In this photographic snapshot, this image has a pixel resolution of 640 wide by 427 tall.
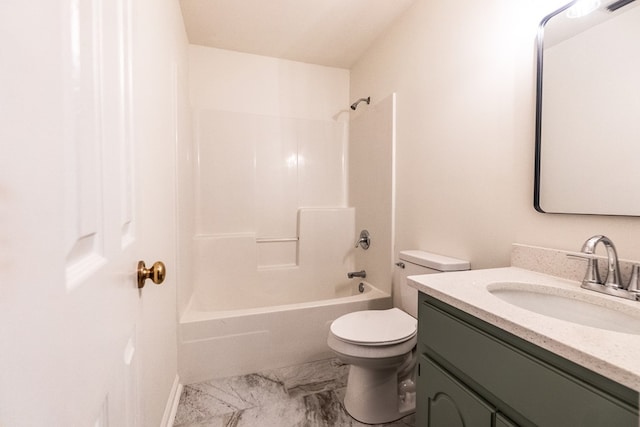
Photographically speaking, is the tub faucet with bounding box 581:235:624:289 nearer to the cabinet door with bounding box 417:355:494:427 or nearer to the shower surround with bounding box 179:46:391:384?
the cabinet door with bounding box 417:355:494:427

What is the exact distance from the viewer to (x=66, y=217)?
0.36 meters

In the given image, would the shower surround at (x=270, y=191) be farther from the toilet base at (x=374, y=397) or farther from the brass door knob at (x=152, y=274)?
the brass door knob at (x=152, y=274)

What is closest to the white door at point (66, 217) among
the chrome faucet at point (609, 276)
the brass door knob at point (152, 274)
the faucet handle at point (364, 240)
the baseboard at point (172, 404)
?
the brass door knob at point (152, 274)

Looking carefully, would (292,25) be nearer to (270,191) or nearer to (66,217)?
(270,191)

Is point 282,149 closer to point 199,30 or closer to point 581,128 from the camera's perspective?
point 199,30

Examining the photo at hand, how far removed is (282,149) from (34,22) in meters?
2.29

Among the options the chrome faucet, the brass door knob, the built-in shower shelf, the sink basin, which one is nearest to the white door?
the brass door knob

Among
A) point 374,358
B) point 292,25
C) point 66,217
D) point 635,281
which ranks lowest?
point 374,358

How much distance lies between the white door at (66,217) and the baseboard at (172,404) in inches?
32.0

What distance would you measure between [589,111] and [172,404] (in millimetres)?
2200

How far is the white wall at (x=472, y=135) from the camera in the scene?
1145 mm

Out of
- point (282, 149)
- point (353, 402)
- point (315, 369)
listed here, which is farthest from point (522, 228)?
point (282, 149)

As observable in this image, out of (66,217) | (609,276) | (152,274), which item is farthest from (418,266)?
(66,217)

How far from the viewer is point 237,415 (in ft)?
4.83
